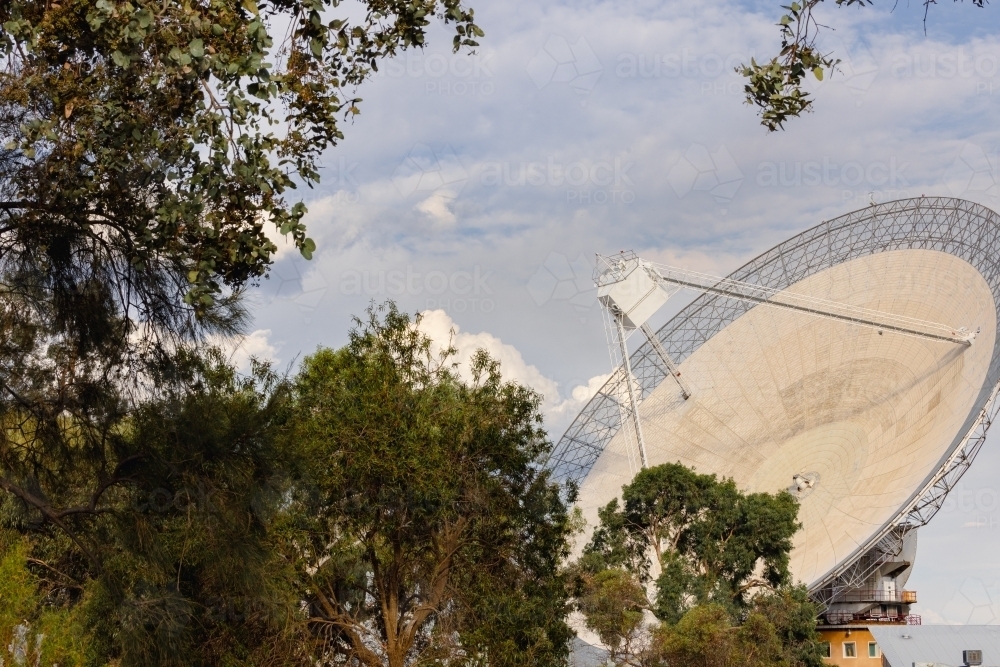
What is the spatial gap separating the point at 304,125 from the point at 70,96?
1.87 metres

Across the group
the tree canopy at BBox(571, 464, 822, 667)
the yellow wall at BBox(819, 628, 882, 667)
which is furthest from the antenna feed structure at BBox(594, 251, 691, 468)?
the yellow wall at BBox(819, 628, 882, 667)

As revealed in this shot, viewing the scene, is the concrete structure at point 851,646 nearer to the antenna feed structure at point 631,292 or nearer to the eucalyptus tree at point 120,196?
the antenna feed structure at point 631,292

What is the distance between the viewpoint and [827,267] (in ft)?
129

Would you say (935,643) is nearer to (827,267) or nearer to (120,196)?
(827,267)

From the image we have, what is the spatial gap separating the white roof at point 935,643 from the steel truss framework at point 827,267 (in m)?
6.21

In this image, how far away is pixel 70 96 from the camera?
897 cm

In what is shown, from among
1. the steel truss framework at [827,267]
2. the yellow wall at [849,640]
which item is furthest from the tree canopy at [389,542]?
the yellow wall at [849,640]

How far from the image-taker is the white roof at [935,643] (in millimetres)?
47222

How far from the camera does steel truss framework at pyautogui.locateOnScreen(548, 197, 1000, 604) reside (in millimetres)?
33219

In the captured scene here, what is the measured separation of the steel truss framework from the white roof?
6.21 meters

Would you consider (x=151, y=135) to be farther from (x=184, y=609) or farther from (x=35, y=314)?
(x=184, y=609)

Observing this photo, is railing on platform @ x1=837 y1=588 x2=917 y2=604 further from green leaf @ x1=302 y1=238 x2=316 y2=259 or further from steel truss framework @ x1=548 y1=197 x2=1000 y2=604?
green leaf @ x1=302 y1=238 x2=316 y2=259

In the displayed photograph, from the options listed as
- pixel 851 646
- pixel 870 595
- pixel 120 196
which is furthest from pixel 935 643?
pixel 120 196

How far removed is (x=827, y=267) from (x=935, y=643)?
20.2 m
